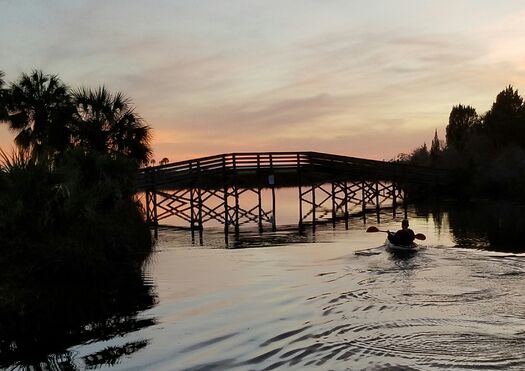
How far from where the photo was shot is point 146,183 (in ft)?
129


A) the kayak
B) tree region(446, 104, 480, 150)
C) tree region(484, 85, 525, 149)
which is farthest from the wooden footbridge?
tree region(446, 104, 480, 150)

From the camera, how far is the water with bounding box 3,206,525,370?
9031 millimetres

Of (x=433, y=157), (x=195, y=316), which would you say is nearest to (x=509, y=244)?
(x=195, y=316)

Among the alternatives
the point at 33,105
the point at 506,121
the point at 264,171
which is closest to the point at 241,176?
the point at 264,171

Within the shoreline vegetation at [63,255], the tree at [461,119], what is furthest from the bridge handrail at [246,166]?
the tree at [461,119]

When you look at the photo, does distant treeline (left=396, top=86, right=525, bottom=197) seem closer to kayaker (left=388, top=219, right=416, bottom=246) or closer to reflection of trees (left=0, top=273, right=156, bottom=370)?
kayaker (left=388, top=219, right=416, bottom=246)

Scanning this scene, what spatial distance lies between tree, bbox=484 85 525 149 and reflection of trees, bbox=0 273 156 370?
59160 mm

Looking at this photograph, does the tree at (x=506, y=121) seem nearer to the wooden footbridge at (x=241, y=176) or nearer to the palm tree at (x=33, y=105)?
the wooden footbridge at (x=241, y=176)

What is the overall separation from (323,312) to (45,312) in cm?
621

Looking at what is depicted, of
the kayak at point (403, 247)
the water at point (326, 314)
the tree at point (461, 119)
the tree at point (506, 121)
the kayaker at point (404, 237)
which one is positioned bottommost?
the water at point (326, 314)

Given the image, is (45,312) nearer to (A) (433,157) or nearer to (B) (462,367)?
(B) (462,367)

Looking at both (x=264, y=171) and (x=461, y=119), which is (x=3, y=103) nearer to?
(x=264, y=171)

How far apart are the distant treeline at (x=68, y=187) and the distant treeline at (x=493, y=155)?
120ft

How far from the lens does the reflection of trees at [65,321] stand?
9719mm
